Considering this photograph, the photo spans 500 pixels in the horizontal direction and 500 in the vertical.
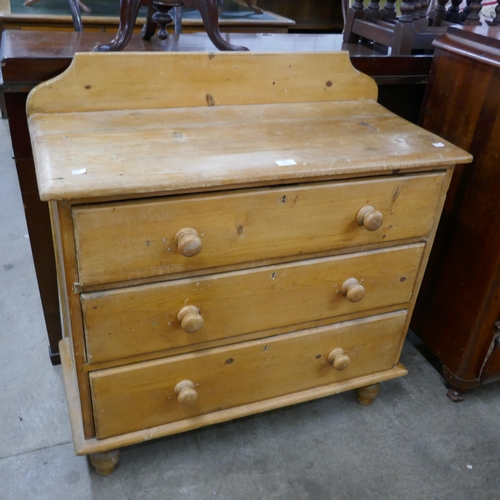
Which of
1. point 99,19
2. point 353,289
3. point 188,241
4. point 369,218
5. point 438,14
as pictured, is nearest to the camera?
point 188,241

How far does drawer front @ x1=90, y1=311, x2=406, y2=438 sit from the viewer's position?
109 centimetres

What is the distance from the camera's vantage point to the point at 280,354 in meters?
1.21

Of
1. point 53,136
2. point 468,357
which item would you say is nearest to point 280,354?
point 468,357

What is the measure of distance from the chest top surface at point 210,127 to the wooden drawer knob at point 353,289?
256 millimetres

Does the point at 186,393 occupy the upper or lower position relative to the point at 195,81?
lower

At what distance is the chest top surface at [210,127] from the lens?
872 millimetres

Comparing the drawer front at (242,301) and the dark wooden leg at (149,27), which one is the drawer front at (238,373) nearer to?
the drawer front at (242,301)

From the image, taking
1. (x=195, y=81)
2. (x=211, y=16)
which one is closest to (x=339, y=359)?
(x=195, y=81)

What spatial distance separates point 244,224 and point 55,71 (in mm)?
553

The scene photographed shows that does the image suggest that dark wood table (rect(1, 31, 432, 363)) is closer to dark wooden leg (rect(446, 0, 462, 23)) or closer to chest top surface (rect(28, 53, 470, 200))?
chest top surface (rect(28, 53, 470, 200))

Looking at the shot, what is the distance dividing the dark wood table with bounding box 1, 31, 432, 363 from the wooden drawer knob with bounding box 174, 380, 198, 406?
20.0 inches

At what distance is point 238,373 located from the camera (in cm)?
119

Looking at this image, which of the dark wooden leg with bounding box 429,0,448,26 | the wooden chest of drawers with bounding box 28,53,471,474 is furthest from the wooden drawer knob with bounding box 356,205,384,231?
the dark wooden leg with bounding box 429,0,448,26

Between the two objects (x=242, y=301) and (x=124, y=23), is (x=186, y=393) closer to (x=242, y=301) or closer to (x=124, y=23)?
(x=242, y=301)
